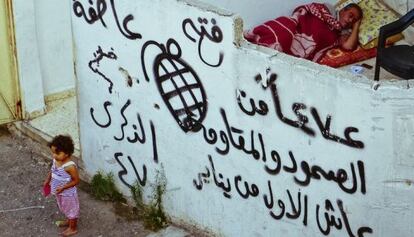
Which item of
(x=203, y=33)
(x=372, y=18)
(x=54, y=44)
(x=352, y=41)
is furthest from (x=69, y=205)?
(x=372, y=18)

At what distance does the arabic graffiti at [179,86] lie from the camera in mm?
6465

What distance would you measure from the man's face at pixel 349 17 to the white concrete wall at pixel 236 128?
2.82 meters

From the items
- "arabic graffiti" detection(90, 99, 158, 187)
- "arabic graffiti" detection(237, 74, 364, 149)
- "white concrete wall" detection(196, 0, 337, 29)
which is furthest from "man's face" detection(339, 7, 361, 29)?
"arabic graffiti" detection(237, 74, 364, 149)

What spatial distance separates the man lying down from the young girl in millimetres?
2365

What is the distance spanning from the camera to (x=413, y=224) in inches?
223

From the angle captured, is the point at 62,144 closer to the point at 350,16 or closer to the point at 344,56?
the point at 344,56

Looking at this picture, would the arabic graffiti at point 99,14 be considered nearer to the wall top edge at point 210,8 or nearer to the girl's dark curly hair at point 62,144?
the wall top edge at point 210,8

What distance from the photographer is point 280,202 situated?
6.25 m

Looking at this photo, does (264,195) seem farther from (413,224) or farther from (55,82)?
(55,82)

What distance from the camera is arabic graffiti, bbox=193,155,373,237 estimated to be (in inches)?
234

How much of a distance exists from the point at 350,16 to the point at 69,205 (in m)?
3.56

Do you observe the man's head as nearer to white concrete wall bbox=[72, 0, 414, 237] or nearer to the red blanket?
the red blanket

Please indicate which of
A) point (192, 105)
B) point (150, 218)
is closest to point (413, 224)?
point (192, 105)

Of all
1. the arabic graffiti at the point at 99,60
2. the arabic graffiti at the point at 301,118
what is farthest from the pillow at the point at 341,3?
Answer: the arabic graffiti at the point at 301,118
